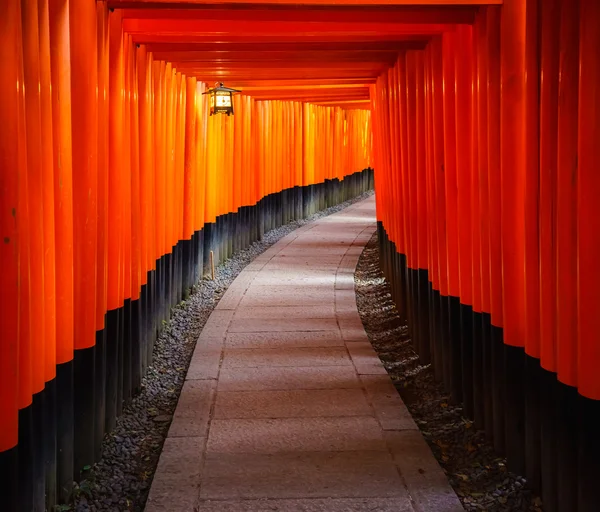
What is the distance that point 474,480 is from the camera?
17.0 ft

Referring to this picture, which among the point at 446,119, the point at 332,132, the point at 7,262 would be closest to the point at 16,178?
the point at 7,262

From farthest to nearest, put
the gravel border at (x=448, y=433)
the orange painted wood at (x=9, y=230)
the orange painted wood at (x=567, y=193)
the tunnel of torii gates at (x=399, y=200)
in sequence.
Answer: the gravel border at (x=448, y=433) < the orange painted wood at (x=567, y=193) < the tunnel of torii gates at (x=399, y=200) < the orange painted wood at (x=9, y=230)

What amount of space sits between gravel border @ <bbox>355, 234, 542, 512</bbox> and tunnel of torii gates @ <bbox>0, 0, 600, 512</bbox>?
0.41ft

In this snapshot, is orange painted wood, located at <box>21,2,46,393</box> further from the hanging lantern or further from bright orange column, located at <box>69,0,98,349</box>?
the hanging lantern

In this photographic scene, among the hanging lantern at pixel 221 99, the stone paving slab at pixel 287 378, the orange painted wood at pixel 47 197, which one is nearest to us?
the orange painted wood at pixel 47 197

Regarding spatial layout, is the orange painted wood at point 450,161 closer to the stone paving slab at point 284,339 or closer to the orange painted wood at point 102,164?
the stone paving slab at point 284,339

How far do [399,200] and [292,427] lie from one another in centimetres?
456

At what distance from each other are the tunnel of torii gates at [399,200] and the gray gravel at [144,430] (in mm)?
168

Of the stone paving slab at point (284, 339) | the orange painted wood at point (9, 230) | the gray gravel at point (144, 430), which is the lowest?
the gray gravel at point (144, 430)

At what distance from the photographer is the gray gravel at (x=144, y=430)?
197 inches

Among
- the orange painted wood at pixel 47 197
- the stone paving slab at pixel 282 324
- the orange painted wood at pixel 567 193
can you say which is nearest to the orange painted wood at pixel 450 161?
the orange painted wood at pixel 567 193

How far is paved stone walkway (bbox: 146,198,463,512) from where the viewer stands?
15.9ft

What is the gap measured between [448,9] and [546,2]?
1482mm

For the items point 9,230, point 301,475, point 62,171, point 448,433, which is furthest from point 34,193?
point 448,433
